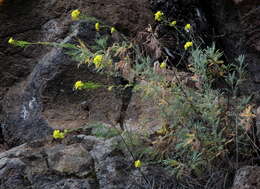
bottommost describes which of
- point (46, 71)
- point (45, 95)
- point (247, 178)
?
point (45, 95)

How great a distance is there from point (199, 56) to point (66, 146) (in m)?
1.20

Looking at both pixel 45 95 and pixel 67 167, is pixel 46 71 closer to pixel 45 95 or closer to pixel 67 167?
pixel 45 95

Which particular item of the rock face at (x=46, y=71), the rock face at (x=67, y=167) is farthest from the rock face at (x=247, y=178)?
the rock face at (x=46, y=71)

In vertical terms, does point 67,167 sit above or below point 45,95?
above

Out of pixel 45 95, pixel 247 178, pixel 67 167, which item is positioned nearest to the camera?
pixel 247 178

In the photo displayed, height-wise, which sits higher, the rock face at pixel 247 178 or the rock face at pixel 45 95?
the rock face at pixel 247 178

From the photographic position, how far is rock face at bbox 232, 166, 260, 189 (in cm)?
263

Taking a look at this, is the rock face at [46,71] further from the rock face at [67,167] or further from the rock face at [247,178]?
the rock face at [247,178]

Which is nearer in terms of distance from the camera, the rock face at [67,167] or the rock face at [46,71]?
the rock face at [67,167]

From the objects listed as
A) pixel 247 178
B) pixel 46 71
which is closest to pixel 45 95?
pixel 46 71

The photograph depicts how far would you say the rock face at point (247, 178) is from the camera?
2.63 meters

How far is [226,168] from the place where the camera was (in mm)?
2965

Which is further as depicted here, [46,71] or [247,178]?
[46,71]

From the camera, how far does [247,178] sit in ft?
8.77
